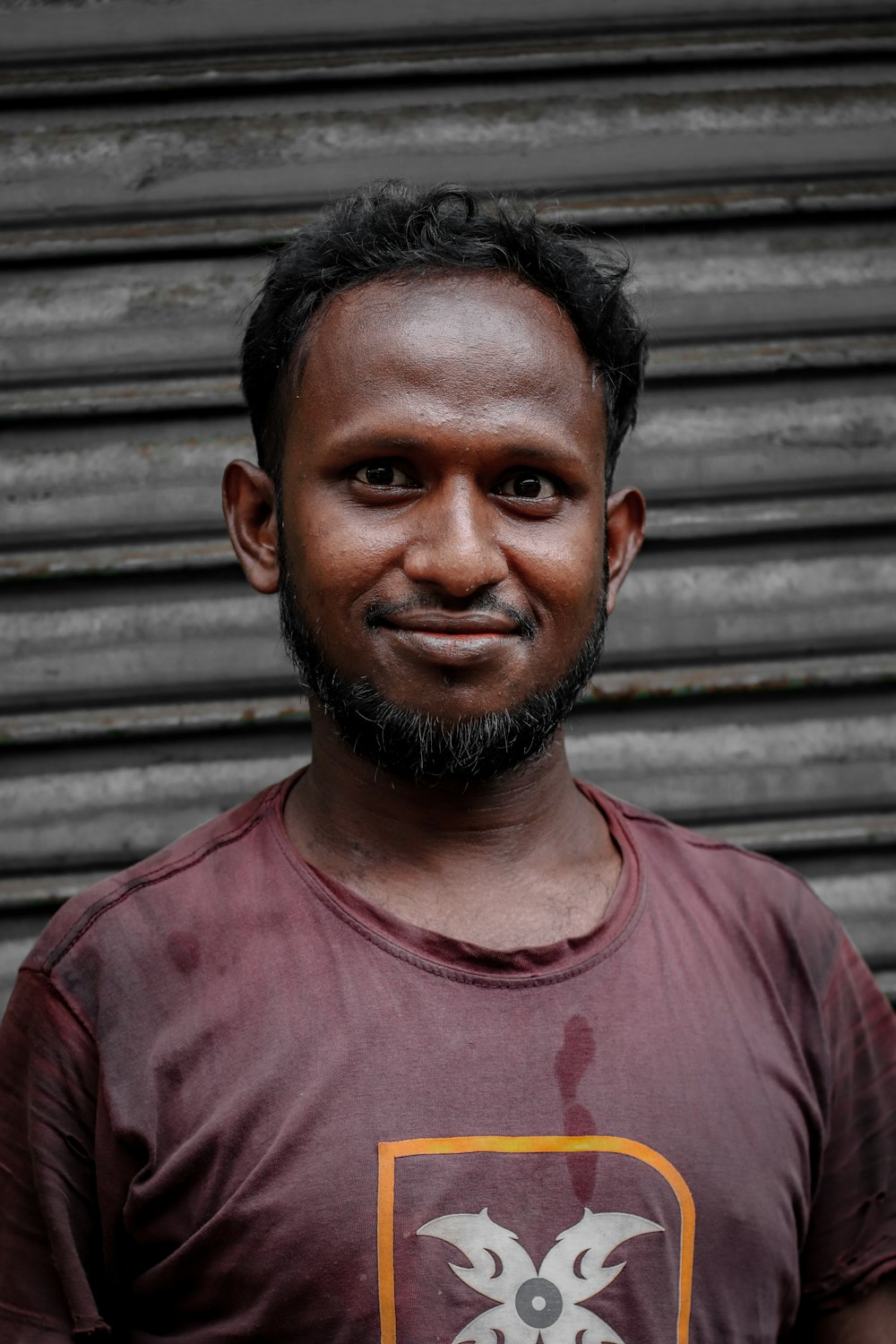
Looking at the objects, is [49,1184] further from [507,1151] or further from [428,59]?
[428,59]

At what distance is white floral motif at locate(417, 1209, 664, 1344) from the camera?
1.39 meters

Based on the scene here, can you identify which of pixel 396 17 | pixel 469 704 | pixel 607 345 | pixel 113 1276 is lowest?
pixel 113 1276

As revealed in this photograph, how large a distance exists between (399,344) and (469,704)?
0.50 meters

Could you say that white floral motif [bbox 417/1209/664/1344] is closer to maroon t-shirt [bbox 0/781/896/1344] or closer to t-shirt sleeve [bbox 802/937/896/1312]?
maroon t-shirt [bbox 0/781/896/1344]

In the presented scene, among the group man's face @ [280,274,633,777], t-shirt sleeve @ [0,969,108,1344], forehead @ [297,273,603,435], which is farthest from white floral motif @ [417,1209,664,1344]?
forehead @ [297,273,603,435]

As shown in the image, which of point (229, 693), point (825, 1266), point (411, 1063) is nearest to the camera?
point (411, 1063)

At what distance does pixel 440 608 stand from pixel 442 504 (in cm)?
15

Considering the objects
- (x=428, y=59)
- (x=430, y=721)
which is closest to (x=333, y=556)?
(x=430, y=721)

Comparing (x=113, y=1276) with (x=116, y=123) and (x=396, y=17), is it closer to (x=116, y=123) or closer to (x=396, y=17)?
(x=116, y=123)

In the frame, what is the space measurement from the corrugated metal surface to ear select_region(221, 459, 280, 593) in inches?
28.3

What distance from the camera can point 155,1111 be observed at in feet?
4.81

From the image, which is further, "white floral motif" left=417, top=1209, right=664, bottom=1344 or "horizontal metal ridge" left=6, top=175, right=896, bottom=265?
"horizontal metal ridge" left=6, top=175, right=896, bottom=265

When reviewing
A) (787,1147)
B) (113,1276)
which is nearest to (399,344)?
(787,1147)

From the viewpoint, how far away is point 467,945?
5.00 feet
